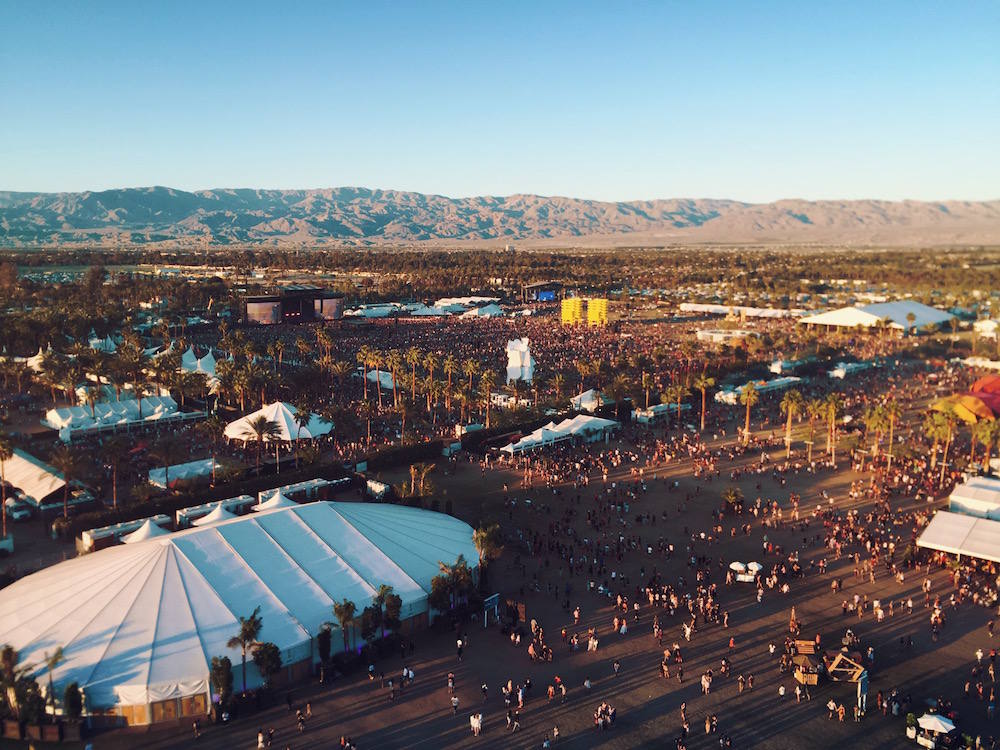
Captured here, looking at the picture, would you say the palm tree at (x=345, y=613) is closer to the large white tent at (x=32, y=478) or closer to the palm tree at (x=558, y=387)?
the large white tent at (x=32, y=478)

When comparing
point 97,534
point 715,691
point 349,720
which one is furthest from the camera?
point 97,534

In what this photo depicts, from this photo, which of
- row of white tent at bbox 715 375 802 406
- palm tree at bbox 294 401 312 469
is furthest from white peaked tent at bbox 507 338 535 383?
palm tree at bbox 294 401 312 469

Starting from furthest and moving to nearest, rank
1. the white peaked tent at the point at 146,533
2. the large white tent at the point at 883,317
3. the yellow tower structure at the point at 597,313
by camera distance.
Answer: the yellow tower structure at the point at 597,313, the large white tent at the point at 883,317, the white peaked tent at the point at 146,533

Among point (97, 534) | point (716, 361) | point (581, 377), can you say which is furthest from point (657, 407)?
point (97, 534)

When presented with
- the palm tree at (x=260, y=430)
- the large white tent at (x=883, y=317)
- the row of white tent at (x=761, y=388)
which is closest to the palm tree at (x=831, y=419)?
the row of white tent at (x=761, y=388)

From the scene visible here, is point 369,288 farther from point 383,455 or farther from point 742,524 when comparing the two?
point 742,524

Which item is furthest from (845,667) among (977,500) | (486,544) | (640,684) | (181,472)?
(181,472)
